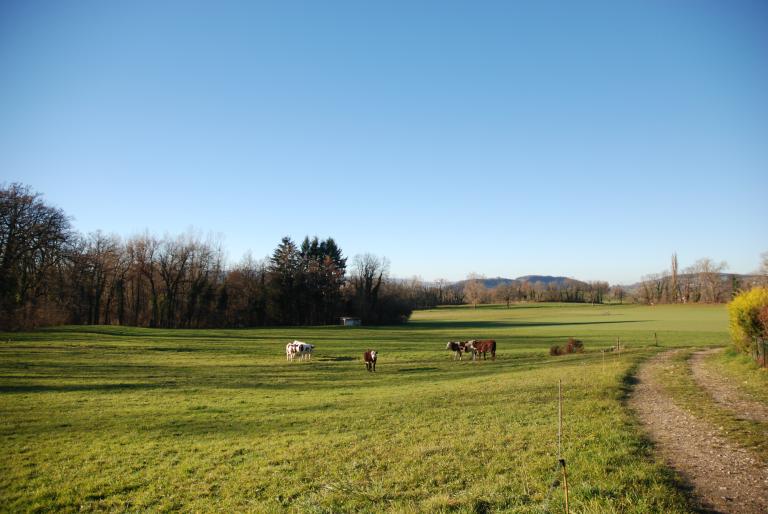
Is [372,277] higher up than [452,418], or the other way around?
[372,277]

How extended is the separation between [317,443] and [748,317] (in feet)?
69.4

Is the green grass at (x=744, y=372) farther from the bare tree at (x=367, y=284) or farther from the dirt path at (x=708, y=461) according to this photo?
the bare tree at (x=367, y=284)

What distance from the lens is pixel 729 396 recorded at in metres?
13.6

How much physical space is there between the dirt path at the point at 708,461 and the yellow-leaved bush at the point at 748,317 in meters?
10.9

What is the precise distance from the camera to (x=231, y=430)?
12539mm

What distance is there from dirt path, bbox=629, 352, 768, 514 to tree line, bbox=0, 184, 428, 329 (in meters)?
49.6

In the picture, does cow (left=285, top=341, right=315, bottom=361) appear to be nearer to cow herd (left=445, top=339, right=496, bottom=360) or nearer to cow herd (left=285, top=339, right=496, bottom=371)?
cow herd (left=285, top=339, right=496, bottom=371)

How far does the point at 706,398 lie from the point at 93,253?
239 ft

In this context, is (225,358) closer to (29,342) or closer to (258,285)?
(29,342)

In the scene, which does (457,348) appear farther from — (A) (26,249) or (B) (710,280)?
(B) (710,280)

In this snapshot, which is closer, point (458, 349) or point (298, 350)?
point (298, 350)

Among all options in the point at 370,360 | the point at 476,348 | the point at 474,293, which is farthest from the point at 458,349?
the point at 474,293

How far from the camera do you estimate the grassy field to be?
23.1 feet

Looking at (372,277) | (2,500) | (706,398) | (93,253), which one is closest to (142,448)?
(2,500)
